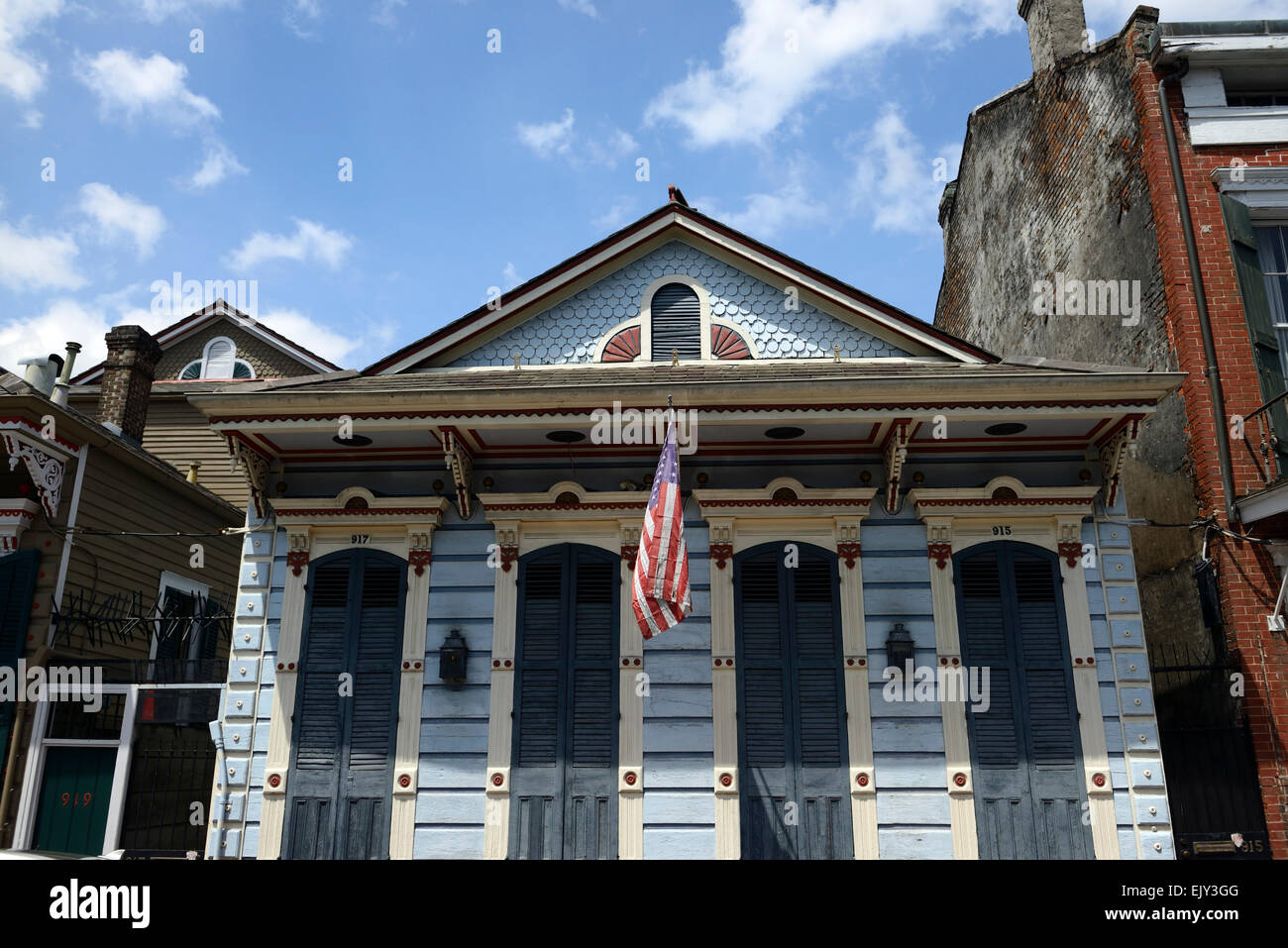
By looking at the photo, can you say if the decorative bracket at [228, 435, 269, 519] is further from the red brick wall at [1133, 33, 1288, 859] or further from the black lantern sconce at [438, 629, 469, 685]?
the red brick wall at [1133, 33, 1288, 859]

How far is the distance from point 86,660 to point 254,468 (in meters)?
4.02

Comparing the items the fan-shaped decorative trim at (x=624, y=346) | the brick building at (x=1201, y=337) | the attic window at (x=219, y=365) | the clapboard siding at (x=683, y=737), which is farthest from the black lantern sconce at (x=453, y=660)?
the attic window at (x=219, y=365)

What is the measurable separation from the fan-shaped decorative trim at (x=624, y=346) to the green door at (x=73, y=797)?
26.6ft

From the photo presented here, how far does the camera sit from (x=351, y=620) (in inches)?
424

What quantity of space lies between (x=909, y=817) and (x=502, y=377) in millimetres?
6586

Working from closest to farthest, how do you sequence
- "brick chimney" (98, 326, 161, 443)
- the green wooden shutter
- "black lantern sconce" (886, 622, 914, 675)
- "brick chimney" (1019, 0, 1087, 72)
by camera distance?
"black lantern sconce" (886, 622, 914, 675) < the green wooden shutter < "brick chimney" (1019, 0, 1087, 72) < "brick chimney" (98, 326, 161, 443)

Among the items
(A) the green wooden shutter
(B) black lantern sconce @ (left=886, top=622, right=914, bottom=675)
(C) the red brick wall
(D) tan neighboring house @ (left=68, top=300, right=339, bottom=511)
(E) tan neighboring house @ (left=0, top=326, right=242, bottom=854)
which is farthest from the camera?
(D) tan neighboring house @ (left=68, top=300, right=339, bottom=511)

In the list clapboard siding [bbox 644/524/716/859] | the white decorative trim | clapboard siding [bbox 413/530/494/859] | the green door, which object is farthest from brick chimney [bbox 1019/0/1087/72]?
the green door

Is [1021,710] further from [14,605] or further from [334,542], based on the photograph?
[14,605]

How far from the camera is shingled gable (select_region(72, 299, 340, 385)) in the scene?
877 inches

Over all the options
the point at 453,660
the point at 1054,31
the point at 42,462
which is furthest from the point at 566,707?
the point at 1054,31

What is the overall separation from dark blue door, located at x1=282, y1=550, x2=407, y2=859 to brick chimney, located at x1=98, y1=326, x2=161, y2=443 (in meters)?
7.90

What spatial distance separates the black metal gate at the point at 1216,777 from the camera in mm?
9969

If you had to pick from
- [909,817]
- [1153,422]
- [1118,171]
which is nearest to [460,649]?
[909,817]
